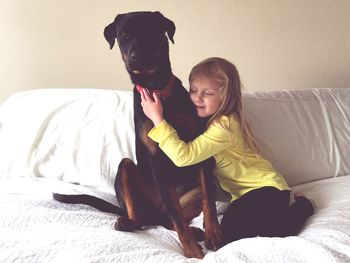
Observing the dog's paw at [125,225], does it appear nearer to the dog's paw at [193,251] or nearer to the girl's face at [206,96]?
the dog's paw at [193,251]

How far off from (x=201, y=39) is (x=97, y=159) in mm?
837

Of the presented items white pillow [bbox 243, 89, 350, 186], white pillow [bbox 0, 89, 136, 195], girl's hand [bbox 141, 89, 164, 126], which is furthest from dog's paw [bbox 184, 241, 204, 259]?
white pillow [bbox 243, 89, 350, 186]

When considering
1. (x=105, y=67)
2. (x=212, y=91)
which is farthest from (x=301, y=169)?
(x=105, y=67)

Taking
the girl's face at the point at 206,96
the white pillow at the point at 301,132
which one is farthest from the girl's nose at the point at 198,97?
the white pillow at the point at 301,132

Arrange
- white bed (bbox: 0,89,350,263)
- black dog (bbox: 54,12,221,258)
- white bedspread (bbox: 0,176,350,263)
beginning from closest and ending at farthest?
white bedspread (bbox: 0,176,350,263), white bed (bbox: 0,89,350,263), black dog (bbox: 54,12,221,258)

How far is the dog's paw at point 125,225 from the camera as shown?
1.31m

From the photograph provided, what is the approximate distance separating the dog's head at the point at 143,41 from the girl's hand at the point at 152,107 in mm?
71

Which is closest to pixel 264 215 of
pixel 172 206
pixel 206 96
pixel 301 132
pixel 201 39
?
pixel 172 206

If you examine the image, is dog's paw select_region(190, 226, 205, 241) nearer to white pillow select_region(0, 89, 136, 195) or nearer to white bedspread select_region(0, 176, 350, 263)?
white bedspread select_region(0, 176, 350, 263)

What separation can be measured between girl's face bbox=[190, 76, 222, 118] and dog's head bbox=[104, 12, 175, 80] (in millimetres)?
123

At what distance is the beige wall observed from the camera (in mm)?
2100

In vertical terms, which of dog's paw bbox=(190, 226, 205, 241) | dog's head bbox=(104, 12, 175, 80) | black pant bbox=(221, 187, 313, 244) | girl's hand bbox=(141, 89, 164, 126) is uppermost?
dog's head bbox=(104, 12, 175, 80)

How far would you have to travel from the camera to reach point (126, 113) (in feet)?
5.86

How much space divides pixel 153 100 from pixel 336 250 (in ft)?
2.29
